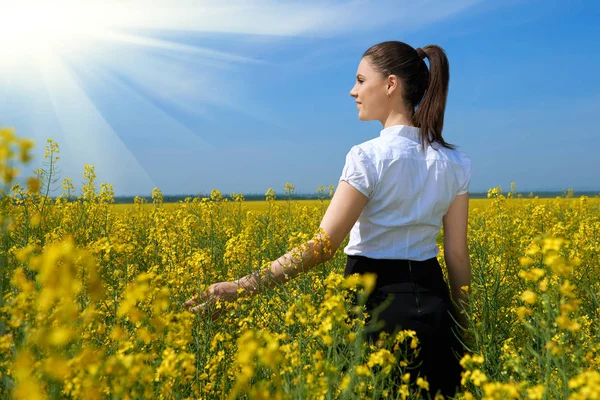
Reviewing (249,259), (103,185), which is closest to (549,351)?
(249,259)

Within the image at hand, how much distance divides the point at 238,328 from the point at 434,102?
182cm

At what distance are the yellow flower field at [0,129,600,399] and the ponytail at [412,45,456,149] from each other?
74 centimetres

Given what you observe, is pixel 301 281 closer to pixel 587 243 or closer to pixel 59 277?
pixel 59 277

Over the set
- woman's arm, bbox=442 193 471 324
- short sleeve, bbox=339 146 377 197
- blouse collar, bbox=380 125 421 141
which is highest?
blouse collar, bbox=380 125 421 141

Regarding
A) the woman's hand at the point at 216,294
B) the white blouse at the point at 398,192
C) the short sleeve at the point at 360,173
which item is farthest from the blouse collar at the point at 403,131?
the woman's hand at the point at 216,294

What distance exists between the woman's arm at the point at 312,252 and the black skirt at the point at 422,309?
18cm

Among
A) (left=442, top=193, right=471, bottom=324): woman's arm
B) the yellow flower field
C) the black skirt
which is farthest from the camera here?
(left=442, top=193, right=471, bottom=324): woman's arm

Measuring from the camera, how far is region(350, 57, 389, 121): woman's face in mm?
2396

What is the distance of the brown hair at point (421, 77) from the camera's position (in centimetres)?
239

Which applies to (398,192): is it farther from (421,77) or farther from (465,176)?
(421,77)

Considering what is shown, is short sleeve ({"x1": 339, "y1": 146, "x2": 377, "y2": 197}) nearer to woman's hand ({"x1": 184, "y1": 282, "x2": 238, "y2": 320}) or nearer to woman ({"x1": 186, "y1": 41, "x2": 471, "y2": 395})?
woman ({"x1": 186, "y1": 41, "x2": 471, "y2": 395})

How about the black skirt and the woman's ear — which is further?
the woman's ear

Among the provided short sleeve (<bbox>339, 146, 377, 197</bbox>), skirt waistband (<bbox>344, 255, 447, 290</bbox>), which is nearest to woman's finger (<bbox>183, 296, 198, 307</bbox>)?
skirt waistband (<bbox>344, 255, 447, 290</bbox>)

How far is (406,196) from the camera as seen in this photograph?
7.26 ft
